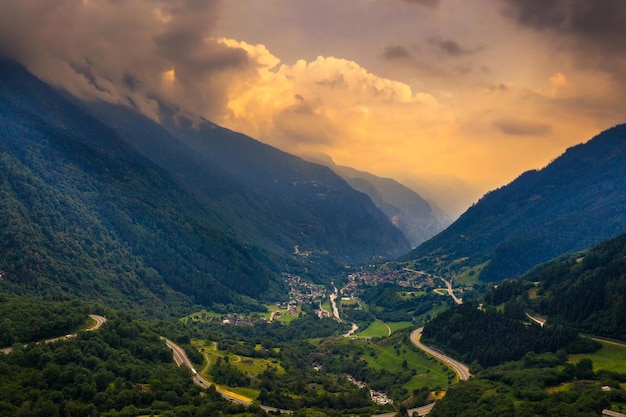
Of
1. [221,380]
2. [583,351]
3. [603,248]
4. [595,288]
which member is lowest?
[221,380]

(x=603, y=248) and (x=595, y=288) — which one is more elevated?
(x=603, y=248)

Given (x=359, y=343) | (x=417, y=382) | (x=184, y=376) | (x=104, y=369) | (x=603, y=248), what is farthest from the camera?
(x=359, y=343)

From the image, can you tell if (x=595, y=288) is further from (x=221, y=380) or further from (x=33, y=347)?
(x=33, y=347)

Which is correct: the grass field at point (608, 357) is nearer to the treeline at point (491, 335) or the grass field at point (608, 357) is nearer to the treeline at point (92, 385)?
the treeline at point (491, 335)

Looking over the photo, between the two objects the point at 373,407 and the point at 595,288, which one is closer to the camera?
the point at 373,407

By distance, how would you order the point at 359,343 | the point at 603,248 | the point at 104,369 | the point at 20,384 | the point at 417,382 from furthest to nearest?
the point at 359,343 < the point at 603,248 < the point at 417,382 < the point at 104,369 < the point at 20,384

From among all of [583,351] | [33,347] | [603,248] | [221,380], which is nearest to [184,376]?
[221,380]

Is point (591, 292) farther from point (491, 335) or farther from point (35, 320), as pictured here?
point (35, 320)
